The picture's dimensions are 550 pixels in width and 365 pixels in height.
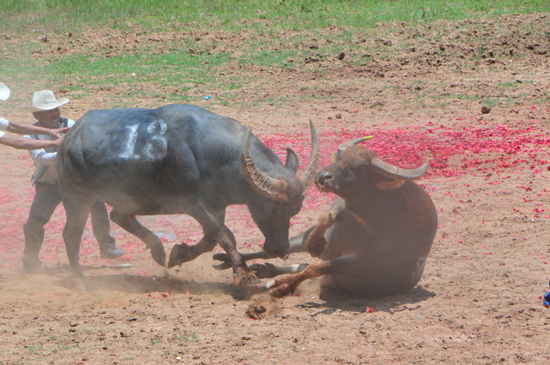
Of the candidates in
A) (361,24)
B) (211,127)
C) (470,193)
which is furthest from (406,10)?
(211,127)

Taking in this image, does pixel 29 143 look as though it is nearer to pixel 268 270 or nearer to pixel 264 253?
pixel 264 253

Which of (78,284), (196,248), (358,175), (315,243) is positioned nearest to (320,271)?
(315,243)

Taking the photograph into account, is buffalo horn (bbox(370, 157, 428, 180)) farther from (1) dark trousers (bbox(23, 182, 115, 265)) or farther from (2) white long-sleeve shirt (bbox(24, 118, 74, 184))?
(1) dark trousers (bbox(23, 182, 115, 265))

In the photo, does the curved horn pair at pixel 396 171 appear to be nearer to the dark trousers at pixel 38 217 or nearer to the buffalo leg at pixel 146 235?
the buffalo leg at pixel 146 235

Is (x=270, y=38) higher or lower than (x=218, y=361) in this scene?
higher

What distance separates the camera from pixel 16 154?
10.6 m

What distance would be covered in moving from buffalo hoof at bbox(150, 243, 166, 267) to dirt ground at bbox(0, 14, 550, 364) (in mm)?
182

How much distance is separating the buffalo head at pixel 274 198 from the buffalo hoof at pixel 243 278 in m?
0.26

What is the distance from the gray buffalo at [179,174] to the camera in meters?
5.42

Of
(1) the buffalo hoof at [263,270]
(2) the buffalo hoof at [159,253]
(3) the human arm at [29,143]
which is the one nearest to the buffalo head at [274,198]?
(1) the buffalo hoof at [263,270]

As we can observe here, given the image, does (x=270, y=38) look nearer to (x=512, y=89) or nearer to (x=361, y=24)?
(x=361, y=24)

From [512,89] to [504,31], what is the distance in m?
3.58

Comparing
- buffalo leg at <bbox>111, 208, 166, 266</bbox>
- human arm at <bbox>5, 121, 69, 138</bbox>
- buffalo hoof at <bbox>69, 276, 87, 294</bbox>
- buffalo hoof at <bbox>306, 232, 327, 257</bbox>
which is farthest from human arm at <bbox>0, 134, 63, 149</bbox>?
buffalo hoof at <bbox>306, 232, 327, 257</bbox>

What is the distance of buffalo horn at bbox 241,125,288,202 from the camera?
5109mm
